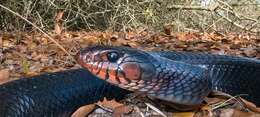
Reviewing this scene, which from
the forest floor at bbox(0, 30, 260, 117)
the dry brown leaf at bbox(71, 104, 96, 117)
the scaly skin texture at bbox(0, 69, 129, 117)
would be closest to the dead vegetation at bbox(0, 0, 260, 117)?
the forest floor at bbox(0, 30, 260, 117)

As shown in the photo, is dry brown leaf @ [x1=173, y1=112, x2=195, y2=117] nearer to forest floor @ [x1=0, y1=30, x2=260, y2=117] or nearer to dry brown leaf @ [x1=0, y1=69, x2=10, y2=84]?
forest floor @ [x1=0, y1=30, x2=260, y2=117]

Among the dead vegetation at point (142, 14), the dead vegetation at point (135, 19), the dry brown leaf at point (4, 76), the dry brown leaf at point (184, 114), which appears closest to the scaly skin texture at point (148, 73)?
the dry brown leaf at point (184, 114)

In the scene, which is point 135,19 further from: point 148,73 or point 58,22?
point 148,73

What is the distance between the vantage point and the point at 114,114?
2824 mm

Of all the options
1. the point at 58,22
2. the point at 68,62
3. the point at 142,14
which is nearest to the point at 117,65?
the point at 68,62

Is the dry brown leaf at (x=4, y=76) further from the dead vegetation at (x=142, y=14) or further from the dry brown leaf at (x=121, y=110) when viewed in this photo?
the dead vegetation at (x=142, y=14)

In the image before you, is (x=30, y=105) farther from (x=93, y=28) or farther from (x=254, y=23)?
(x=93, y=28)

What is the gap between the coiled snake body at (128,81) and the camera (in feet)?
7.94

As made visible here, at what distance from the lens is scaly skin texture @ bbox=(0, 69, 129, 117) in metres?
2.73

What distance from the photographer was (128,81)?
2.42m

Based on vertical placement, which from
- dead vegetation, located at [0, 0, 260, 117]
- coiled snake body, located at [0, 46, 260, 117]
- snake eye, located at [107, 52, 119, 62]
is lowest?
dead vegetation, located at [0, 0, 260, 117]

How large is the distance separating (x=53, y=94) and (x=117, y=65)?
63 cm

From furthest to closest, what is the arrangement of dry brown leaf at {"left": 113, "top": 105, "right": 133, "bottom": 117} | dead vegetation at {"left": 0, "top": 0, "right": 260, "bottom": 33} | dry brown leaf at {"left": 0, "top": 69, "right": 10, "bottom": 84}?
dead vegetation at {"left": 0, "top": 0, "right": 260, "bottom": 33}
dry brown leaf at {"left": 0, "top": 69, "right": 10, "bottom": 84}
dry brown leaf at {"left": 113, "top": 105, "right": 133, "bottom": 117}

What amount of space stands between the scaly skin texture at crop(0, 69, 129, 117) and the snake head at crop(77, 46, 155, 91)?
0.49 meters
